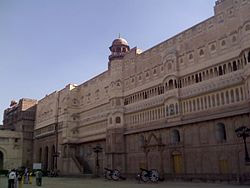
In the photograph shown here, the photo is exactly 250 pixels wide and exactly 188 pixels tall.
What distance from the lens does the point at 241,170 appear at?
29422 millimetres

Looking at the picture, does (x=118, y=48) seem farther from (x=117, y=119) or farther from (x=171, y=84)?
(x=171, y=84)

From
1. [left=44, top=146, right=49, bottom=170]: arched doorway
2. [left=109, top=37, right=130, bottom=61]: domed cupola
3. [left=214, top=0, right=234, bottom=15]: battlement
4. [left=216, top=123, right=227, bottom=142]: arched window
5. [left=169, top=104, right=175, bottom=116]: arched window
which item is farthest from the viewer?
[left=44, top=146, right=49, bottom=170]: arched doorway

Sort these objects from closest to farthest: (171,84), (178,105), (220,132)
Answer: (220,132), (178,105), (171,84)

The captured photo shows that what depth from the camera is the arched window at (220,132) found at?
32019 mm

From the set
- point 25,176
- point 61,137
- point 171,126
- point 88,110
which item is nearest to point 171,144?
point 171,126

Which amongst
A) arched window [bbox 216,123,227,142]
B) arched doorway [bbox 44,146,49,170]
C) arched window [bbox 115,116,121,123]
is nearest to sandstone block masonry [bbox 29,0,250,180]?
arched window [bbox 216,123,227,142]

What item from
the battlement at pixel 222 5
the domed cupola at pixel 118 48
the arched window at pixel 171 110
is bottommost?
the arched window at pixel 171 110

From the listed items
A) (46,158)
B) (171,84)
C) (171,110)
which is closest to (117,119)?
(171,110)

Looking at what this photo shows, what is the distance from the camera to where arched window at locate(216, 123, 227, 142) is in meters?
32.0

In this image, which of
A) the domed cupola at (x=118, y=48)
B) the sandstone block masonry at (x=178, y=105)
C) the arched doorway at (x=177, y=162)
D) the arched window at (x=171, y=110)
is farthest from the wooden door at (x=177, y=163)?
the domed cupola at (x=118, y=48)

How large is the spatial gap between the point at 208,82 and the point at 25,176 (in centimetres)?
2351

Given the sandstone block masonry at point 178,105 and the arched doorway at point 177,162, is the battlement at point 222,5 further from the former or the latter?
the arched doorway at point 177,162

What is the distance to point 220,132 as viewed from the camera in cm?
3234

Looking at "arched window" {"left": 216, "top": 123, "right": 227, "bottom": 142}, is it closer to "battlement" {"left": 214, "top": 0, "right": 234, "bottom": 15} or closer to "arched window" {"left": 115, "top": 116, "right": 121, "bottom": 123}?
"battlement" {"left": 214, "top": 0, "right": 234, "bottom": 15}
